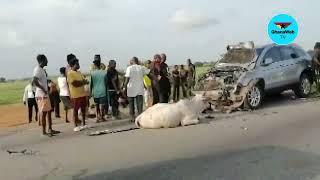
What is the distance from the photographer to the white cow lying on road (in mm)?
12523

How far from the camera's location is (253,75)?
50.2ft

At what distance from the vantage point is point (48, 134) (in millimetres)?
12664

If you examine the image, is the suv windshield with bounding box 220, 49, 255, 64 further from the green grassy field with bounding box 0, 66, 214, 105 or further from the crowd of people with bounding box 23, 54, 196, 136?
the green grassy field with bounding box 0, 66, 214, 105

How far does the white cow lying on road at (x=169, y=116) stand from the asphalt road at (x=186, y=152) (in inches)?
13.1

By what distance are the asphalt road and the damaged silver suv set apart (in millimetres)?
1356

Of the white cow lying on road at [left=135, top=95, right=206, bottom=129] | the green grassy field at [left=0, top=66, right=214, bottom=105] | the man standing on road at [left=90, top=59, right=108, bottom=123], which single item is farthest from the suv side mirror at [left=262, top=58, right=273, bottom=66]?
the green grassy field at [left=0, top=66, right=214, bottom=105]

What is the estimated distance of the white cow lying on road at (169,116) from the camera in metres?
12.5

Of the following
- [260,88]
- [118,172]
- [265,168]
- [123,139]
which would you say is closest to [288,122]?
[260,88]

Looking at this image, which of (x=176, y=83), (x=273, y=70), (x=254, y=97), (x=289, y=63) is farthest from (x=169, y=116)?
(x=176, y=83)

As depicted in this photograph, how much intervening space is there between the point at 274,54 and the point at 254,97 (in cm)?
182

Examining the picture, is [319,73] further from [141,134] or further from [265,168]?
[265,168]

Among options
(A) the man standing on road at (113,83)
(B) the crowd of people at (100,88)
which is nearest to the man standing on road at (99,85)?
(B) the crowd of people at (100,88)

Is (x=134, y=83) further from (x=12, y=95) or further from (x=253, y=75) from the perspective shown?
(x=12, y=95)

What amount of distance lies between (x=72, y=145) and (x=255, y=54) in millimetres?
6868
